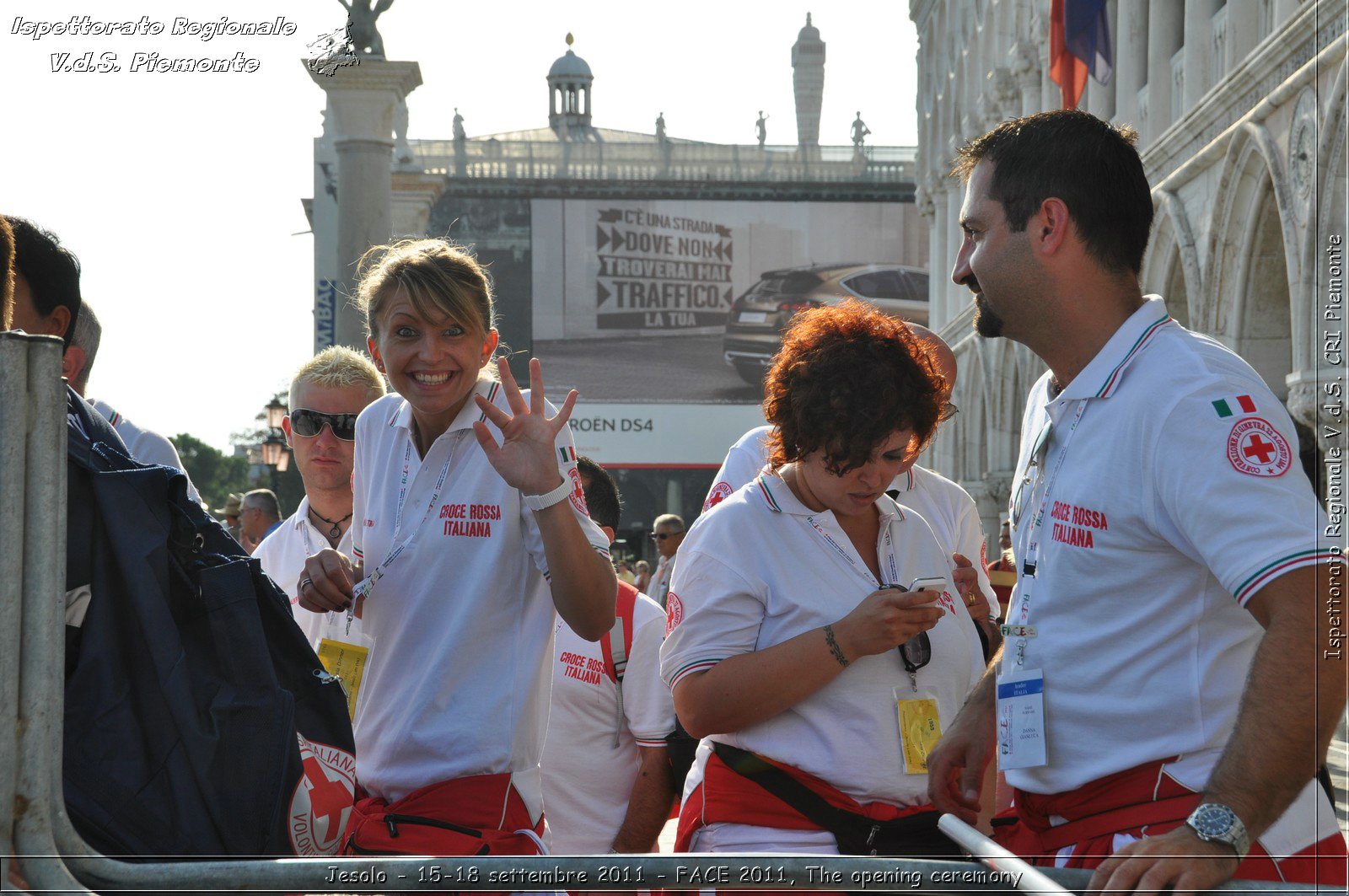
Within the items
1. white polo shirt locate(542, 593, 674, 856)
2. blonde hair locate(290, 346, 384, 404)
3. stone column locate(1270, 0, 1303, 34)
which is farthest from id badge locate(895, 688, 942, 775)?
stone column locate(1270, 0, 1303, 34)

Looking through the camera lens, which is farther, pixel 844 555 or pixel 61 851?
pixel 844 555

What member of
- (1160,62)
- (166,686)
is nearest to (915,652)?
(166,686)

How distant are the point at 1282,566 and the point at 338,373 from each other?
2.93m

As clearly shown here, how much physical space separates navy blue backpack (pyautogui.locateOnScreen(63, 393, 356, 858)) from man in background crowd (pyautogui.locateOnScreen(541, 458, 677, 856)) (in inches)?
76.2

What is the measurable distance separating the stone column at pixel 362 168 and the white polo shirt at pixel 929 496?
6322 millimetres

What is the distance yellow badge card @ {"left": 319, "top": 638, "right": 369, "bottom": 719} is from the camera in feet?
10.3

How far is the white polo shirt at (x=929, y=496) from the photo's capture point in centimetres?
428

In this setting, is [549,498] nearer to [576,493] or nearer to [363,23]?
[576,493]

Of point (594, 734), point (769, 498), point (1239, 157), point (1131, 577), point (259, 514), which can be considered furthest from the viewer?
point (1239, 157)

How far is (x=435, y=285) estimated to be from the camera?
10.3ft

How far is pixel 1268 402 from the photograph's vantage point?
7.32 feet

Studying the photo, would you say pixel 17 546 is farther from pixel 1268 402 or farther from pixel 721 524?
pixel 1268 402

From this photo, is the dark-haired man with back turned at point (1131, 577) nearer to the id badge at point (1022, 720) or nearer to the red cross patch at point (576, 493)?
the id badge at point (1022, 720)

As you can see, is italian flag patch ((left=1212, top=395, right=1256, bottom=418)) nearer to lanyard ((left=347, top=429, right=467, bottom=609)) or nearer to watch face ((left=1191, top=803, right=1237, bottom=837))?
watch face ((left=1191, top=803, right=1237, bottom=837))
